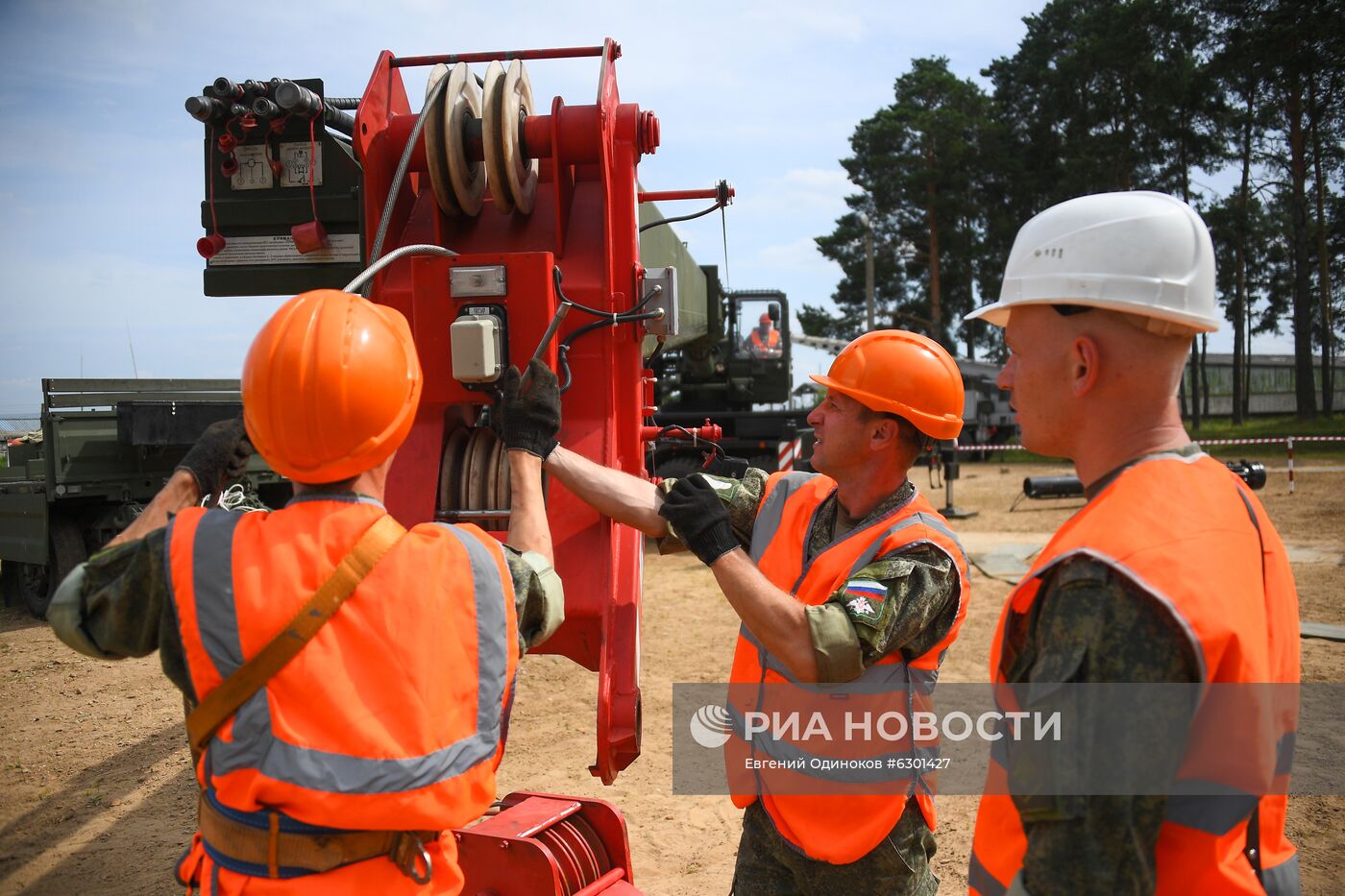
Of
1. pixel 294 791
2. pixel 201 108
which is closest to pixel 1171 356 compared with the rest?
pixel 294 791

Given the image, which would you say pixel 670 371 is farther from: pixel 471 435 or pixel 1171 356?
pixel 1171 356

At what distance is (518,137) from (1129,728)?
259cm

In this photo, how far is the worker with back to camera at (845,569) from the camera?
78.1 inches

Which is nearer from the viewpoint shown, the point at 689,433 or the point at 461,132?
the point at 461,132

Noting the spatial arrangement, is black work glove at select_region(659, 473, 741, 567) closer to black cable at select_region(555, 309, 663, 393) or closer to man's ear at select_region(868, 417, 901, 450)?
man's ear at select_region(868, 417, 901, 450)

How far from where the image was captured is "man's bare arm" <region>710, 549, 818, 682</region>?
1954 mm

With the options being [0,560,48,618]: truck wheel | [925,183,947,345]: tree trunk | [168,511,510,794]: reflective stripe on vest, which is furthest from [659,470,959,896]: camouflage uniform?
[925,183,947,345]: tree trunk

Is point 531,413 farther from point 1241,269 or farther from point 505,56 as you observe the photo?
point 1241,269

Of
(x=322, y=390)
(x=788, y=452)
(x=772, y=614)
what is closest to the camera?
(x=322, y=390)

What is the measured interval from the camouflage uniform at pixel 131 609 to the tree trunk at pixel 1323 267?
29.7 m

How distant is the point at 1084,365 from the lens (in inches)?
53.1

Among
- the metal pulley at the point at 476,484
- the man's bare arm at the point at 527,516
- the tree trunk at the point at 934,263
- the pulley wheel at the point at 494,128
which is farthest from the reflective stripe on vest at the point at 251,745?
the tree trunk at the point at 934,263

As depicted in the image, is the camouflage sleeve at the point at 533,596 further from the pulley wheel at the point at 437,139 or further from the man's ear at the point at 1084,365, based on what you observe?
the pulley wheel at the point at 437,139
